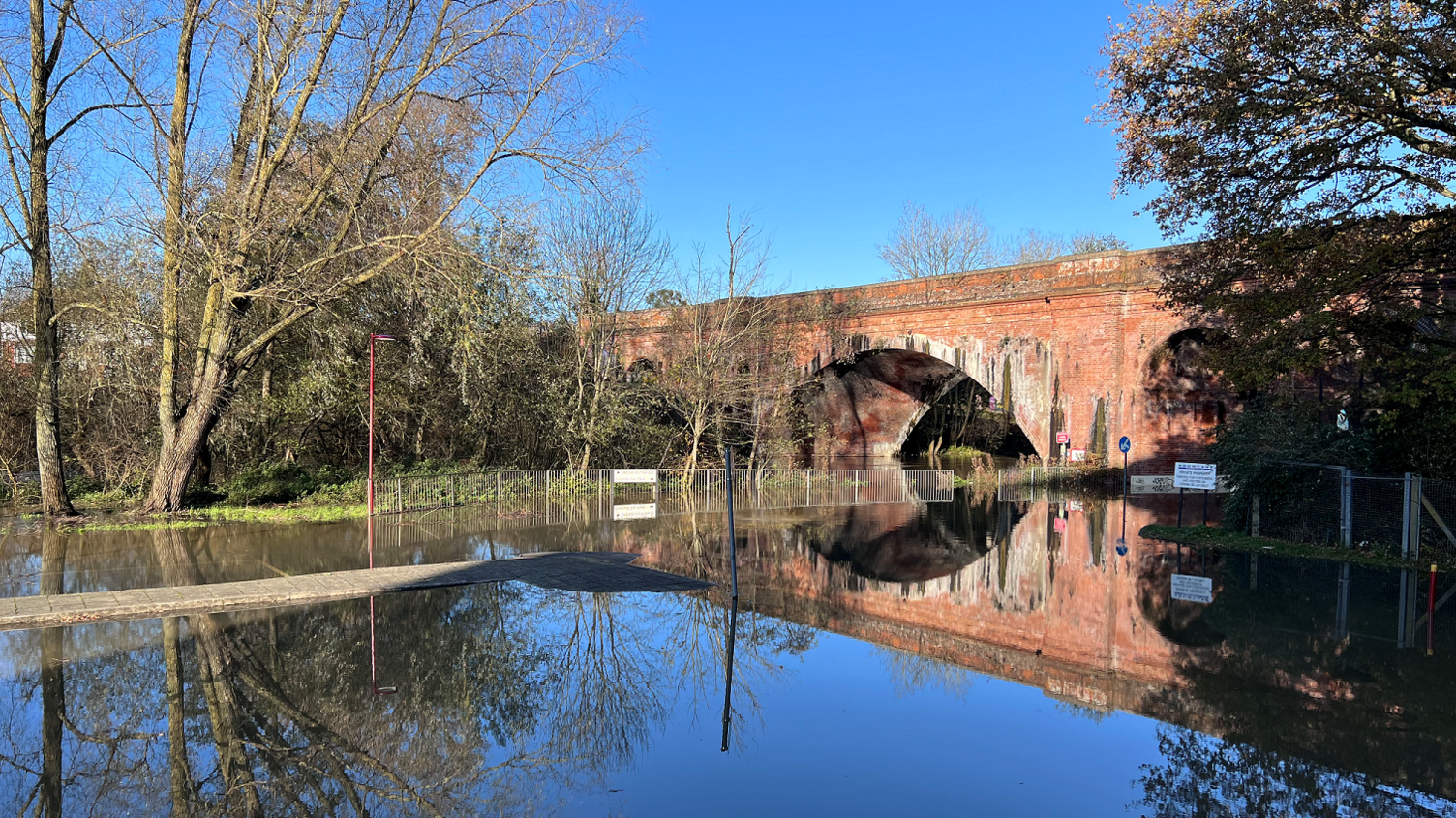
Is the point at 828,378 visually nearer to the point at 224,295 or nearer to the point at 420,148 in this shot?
the point at 420,148

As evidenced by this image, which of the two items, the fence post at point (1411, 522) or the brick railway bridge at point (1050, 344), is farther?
the brick railway bridge at point (1050, 344)

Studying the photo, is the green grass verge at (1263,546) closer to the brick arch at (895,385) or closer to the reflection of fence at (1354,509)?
the reflection of fence at (1354,509)

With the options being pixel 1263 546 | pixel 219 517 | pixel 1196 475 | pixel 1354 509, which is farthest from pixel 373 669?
pixel 1196 475

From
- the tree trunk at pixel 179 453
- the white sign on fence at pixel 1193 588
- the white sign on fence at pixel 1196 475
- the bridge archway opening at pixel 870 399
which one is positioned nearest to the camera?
the white sign on fence at pixel 1193 588

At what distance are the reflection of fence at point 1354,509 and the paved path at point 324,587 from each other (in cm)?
986

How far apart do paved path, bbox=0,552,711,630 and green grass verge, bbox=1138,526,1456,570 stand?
9.02 meters

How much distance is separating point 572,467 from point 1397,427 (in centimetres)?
1605

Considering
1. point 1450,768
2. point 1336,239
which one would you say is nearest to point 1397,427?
point 1336,239

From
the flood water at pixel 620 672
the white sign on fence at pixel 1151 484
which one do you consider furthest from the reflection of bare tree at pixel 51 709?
the white sign on fence at pixel 1151 484

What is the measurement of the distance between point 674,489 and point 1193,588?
13126mm

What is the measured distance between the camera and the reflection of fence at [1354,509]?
13248mm

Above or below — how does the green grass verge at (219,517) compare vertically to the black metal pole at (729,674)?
above

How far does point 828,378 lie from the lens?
109 feet

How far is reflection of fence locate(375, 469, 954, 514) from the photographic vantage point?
1928 centimetres
